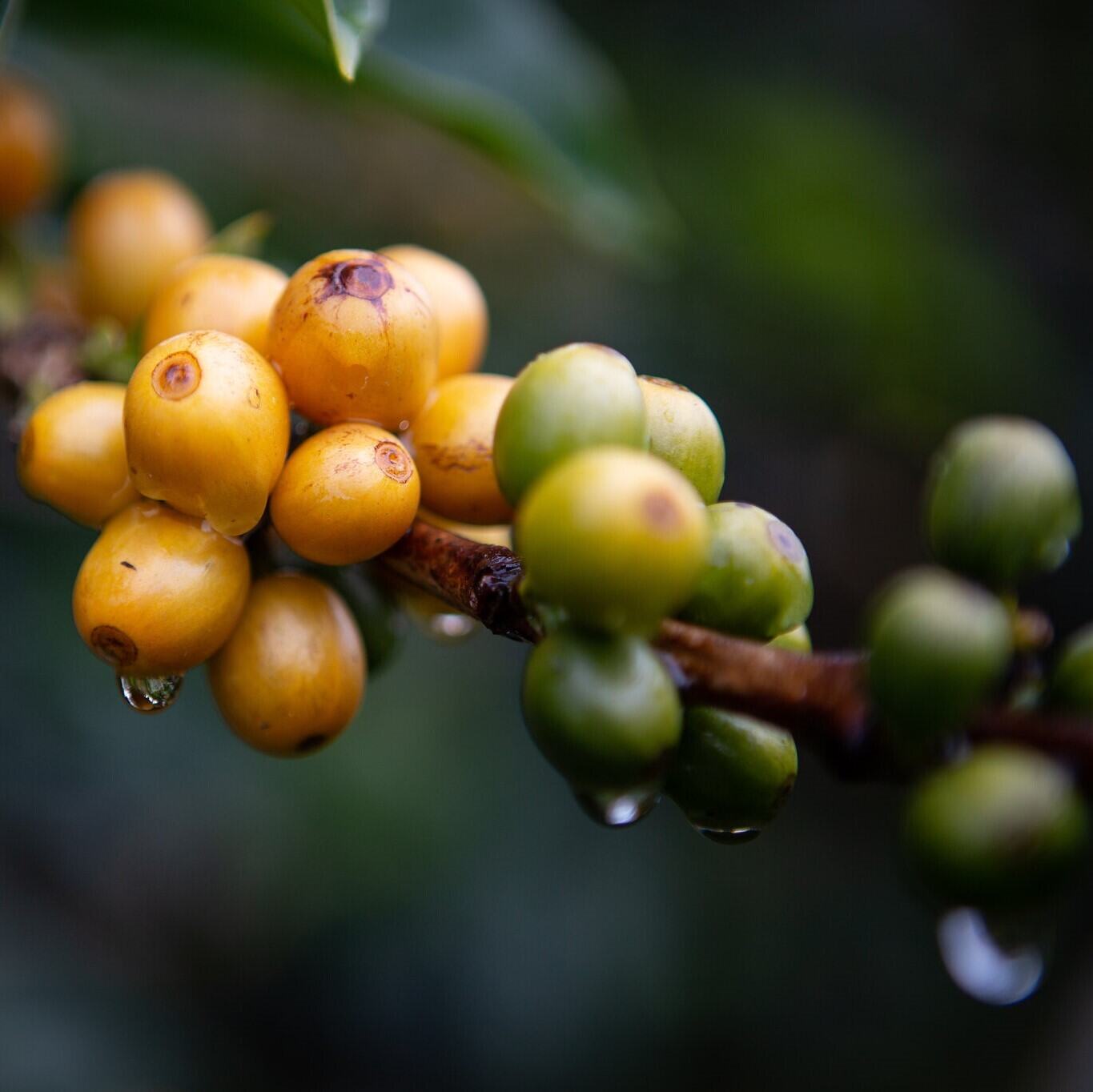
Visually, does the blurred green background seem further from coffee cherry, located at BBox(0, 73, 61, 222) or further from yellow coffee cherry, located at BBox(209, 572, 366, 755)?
yellow coffee cherry, located at BBox(209, 572, 366, 755)

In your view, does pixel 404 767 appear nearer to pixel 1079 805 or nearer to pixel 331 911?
pixel 331 911

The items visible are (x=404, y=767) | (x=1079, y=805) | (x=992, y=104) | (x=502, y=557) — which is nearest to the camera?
(x=1079, y=805)

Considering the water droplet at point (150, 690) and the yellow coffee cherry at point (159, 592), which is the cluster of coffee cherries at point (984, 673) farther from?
Result: the water droplet at point (150, 690)

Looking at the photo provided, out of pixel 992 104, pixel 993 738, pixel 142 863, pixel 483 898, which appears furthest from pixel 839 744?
pixel 992 104

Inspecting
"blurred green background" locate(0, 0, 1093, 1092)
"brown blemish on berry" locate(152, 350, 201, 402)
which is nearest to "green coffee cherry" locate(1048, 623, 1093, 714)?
"brown blemish on berry" locate(152, 350, 201, 402)

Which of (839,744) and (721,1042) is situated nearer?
(839,744)

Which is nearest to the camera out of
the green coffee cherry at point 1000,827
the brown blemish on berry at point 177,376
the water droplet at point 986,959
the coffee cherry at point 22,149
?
the green coffee cherry at point 1000,827

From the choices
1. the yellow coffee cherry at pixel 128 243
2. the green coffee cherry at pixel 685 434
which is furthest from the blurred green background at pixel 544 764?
the green coffee cherry at pixel 685 434
